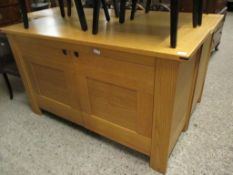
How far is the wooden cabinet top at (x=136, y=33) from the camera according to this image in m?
0.89

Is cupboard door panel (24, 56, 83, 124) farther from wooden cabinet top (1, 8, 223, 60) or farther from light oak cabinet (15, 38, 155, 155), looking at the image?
wooden cabinet top (1, 8, 223, 60)

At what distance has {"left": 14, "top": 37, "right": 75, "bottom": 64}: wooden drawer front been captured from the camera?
1221mm

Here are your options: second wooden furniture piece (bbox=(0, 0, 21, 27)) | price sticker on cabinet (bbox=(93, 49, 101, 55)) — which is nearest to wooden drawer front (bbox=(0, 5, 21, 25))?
second wooden furniture piece (bbox=(0, 0, 21, 27))

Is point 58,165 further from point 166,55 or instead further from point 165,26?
point 165,26

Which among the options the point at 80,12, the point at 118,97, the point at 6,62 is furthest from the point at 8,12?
the point at 118,97

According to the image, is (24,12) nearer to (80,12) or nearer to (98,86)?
(80,12)

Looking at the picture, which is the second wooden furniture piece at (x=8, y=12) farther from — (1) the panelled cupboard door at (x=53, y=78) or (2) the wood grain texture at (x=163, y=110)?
(2) the wood grain texture at (x=163, y=110)

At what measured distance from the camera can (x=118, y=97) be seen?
1.15 meters

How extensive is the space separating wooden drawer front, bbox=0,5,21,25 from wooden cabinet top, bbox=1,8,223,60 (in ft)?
3.34

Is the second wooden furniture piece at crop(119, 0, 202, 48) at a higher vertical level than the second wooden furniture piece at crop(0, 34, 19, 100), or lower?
higher

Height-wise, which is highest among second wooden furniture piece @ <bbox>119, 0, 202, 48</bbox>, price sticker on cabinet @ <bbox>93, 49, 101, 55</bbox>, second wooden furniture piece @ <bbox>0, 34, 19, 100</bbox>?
second wooden furniture piece @ <bbox>119, 0, 202, 48</bbox>

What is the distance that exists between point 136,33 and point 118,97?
0.38 m

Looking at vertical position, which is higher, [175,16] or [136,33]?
[175,16]

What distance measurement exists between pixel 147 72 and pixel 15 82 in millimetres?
1940
